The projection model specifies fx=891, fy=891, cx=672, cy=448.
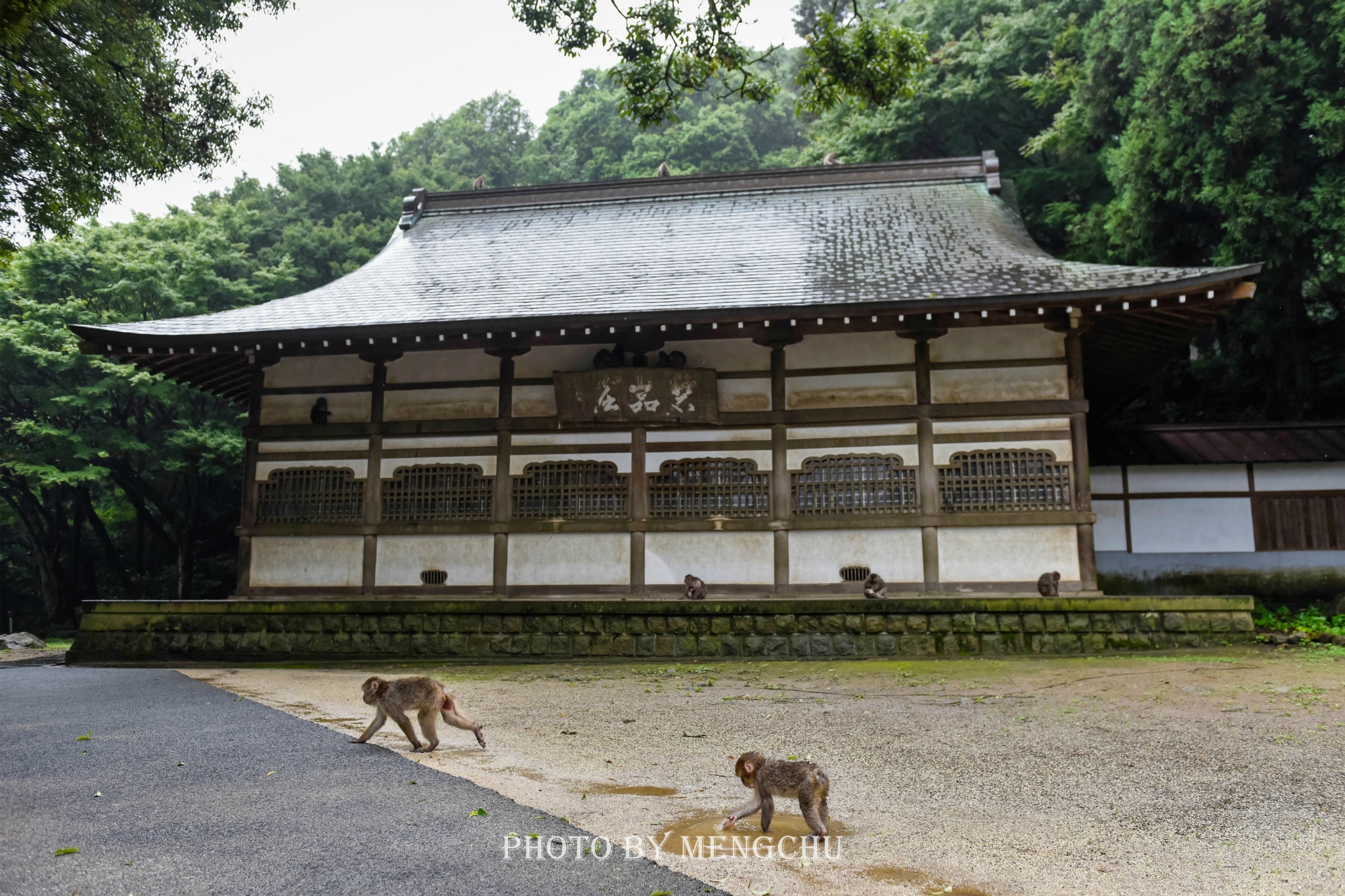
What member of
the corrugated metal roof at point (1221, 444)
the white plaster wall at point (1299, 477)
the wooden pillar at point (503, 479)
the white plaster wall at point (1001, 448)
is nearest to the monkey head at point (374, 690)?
the wooden pillar at point (503, 479)

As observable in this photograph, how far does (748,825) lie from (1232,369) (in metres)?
17.0

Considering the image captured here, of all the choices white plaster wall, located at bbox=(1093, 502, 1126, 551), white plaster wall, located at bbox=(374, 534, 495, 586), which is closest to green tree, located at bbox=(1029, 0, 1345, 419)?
white plaster wall, located at bbox=(1093, 502, 1126, 551)

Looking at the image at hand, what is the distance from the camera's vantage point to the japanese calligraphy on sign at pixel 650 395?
1101cm

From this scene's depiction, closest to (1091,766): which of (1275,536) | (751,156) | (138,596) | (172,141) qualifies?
(1275,536)

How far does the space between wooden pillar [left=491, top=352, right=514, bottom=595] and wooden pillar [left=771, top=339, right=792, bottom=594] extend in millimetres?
3330

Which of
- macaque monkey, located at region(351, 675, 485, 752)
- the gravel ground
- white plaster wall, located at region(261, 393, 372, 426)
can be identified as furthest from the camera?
white plaster wall, located at region(261, 393, 372, 426)

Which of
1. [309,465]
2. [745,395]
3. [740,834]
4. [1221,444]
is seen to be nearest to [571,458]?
[745,395]

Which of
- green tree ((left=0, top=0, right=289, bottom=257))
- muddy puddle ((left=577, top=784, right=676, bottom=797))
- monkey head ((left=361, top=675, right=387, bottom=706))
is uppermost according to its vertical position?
green tree ((left=0, top=0, right=289, bottom=257))

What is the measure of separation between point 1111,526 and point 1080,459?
337 centimetres

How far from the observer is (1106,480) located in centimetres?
1306

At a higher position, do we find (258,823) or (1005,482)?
(1005,482)

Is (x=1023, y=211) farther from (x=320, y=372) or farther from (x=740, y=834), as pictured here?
(x=740, y=834)

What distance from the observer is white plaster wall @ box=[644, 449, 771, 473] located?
11.0 meters

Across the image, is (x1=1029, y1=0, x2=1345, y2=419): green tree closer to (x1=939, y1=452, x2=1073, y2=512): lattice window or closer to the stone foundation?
(x1=939, y1=452, x2=1073, y2=512): lattice window
